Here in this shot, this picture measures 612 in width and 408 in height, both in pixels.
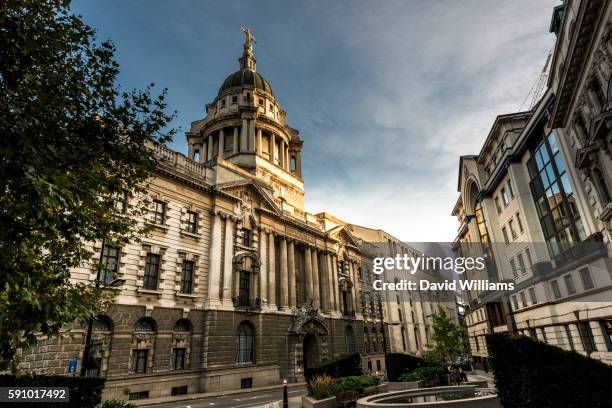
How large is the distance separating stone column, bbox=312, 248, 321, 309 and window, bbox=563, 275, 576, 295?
22275 millimetres

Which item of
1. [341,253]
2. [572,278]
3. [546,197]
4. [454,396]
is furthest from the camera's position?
[341,253]

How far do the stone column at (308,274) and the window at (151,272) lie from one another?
1762 cm

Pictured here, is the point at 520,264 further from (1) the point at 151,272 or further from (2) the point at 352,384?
(1) the point at 151,272

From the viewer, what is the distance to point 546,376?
23.7 ft

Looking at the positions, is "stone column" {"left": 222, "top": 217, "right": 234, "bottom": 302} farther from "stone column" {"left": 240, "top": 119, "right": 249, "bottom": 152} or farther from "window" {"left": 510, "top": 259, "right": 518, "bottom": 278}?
"window" {"left": 510, "top": 259, "right": 518, "bottom": 278}

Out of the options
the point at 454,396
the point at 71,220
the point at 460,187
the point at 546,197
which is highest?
the point at 460,187

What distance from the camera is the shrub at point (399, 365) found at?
74.0ft

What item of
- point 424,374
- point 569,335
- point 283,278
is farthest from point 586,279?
point 283,278

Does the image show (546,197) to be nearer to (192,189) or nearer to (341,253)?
(341,253)

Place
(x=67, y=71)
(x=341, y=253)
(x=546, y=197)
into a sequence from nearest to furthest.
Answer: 1. (x=67, y=71)
2. (x=546, y=197)
3. (x=341, y=253)

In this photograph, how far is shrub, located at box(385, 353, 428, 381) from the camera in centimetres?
2256

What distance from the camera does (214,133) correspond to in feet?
156

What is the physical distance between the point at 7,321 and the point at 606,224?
24620mm

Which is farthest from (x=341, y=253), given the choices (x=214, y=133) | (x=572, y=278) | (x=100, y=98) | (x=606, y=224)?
(x=100, y=98)
